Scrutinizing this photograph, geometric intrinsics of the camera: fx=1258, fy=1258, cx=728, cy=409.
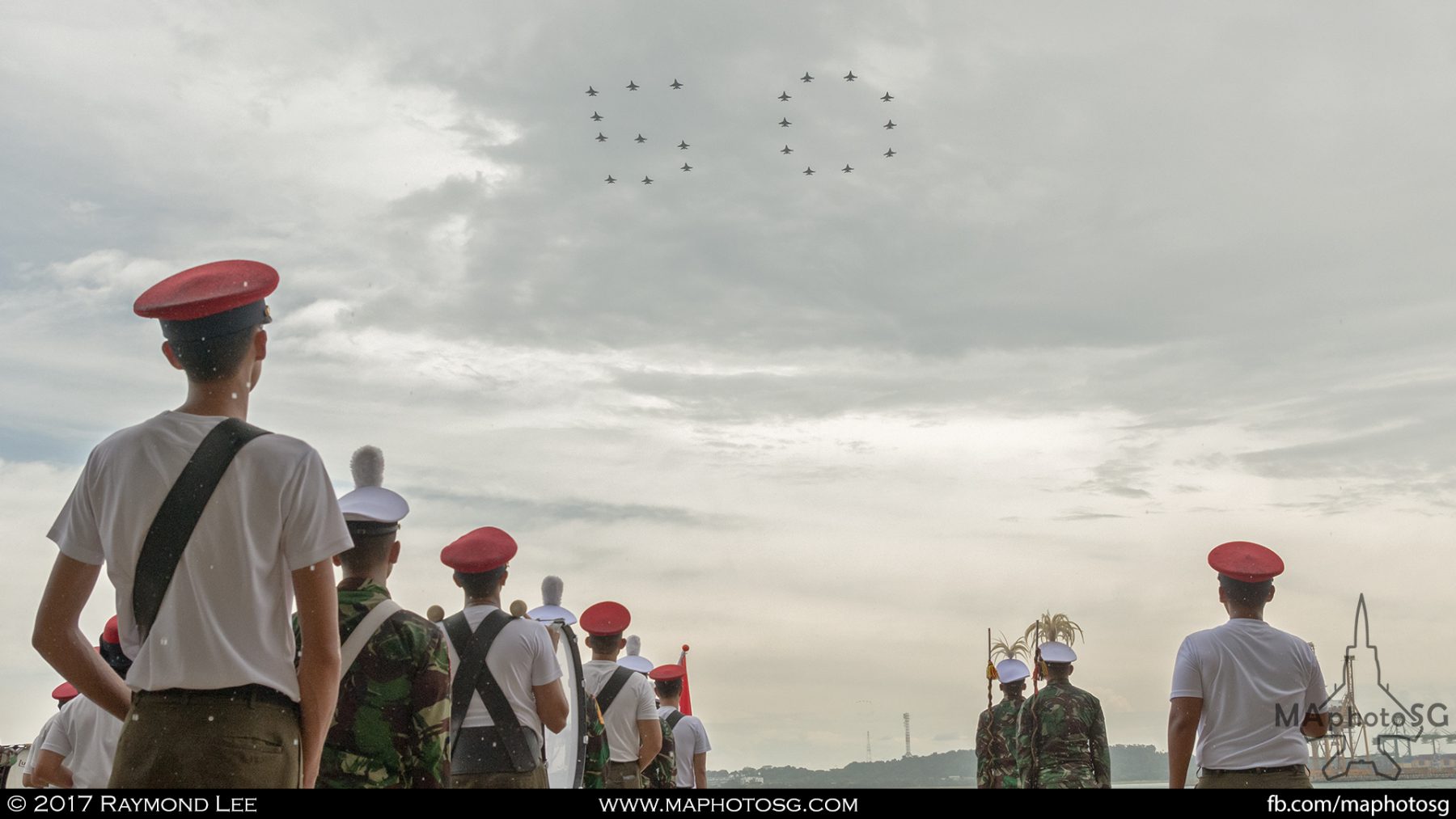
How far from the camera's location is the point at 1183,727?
7.05m

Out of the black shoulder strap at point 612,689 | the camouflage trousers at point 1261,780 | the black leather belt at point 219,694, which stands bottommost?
the camouflage trousers at point 1261,780

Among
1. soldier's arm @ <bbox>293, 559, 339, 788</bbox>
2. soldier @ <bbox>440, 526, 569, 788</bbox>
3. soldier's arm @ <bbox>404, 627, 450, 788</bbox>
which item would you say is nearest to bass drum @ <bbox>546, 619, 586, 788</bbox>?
soldier @ <bbox>440, 526, 569, 788</bbox>

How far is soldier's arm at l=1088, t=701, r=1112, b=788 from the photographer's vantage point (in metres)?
11.8

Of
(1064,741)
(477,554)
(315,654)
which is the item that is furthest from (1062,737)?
(315,654)

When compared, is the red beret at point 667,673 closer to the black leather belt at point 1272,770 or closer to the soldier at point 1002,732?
the soldier at point 1002,732

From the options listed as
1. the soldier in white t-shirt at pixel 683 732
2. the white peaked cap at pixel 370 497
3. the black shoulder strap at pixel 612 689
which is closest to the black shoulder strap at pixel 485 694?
the white peaked cap at pixel 370 497

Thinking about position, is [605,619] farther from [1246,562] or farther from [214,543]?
[214,543]

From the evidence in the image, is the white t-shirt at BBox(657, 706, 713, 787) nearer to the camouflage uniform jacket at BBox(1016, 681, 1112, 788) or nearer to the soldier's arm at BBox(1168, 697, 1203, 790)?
the camouflage uniform jacket at BBox(1016, 681, 1112, 788)

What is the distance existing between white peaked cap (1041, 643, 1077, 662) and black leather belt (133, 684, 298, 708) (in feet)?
32.8

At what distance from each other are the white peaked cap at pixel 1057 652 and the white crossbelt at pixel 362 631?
8.41 metres

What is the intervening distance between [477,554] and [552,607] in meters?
3.91

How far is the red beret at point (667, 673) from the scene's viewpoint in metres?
15.3
